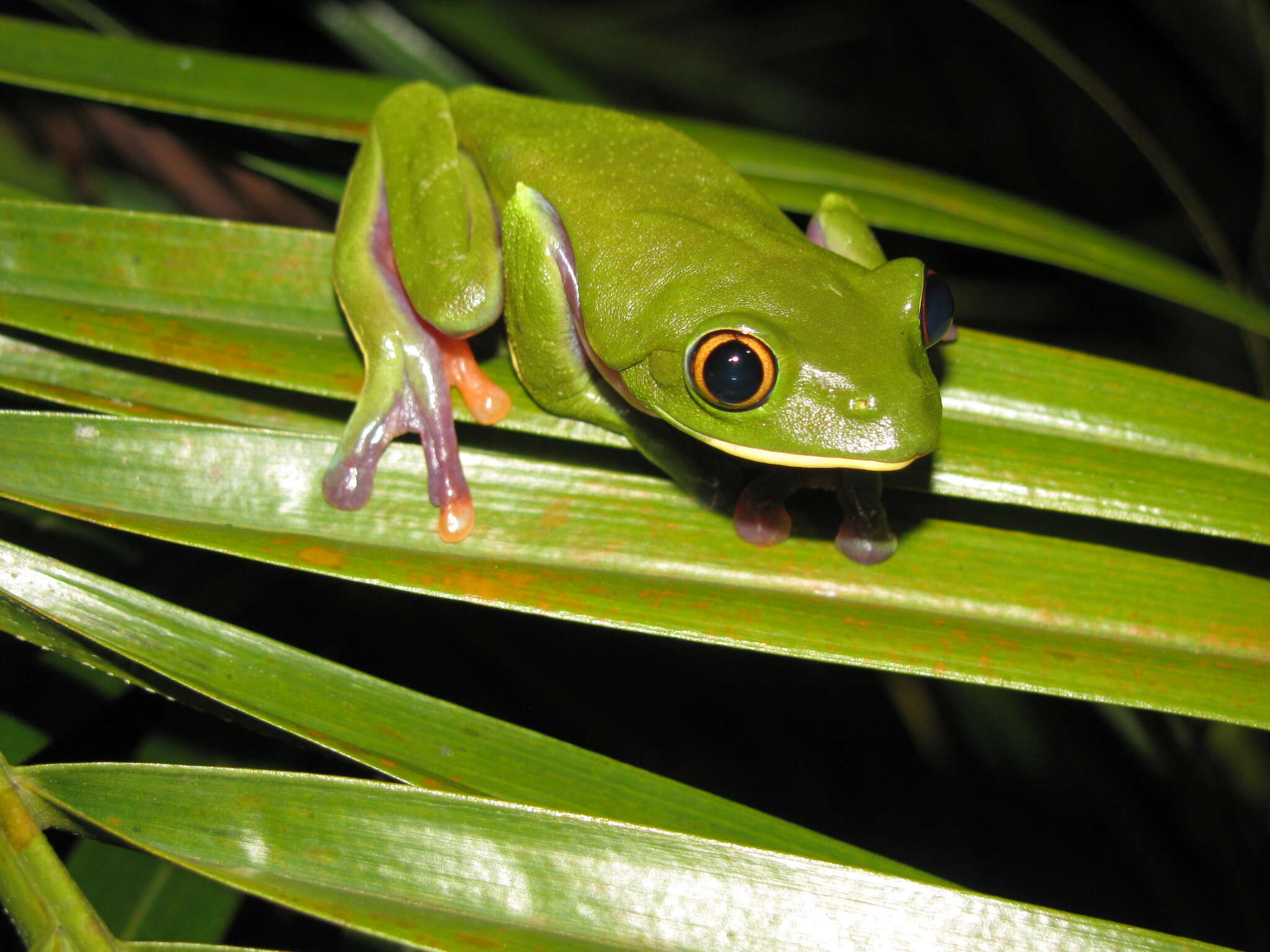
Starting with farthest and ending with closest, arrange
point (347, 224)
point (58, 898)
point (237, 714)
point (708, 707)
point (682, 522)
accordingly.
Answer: point (708, 707)
point (347, 224)
point (682, 522)
point (237, 714)
point (58, 898)

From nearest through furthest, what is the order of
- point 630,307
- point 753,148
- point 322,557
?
point 322,557, point 630,307, point 753,148

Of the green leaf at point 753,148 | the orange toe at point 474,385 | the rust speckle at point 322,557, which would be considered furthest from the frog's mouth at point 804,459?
the green leaf at point 753,148

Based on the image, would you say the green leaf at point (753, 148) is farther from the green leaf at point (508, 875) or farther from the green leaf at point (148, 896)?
the green leaf at point (148, 896)

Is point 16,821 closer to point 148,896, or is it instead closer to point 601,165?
point 148,896

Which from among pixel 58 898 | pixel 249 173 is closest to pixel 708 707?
pixel 58 898

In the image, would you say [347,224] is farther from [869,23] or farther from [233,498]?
[869,23]

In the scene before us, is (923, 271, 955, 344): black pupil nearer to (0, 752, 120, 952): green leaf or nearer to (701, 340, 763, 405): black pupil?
(701, 340, 763, 405): black pupil

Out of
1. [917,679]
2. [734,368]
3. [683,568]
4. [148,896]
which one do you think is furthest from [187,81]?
[917,679]
